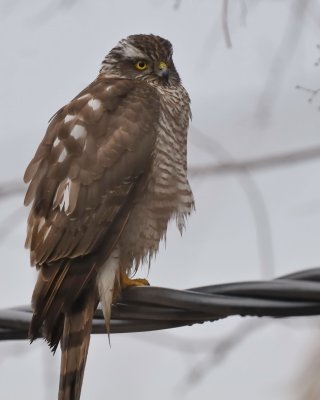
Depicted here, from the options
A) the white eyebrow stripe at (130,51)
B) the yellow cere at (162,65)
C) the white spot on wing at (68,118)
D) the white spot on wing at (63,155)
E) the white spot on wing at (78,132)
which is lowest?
the white spot on wing at (63,155)

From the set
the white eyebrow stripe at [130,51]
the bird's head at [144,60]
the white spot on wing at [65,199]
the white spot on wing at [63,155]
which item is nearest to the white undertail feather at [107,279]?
the white spot on wing at [65,199]

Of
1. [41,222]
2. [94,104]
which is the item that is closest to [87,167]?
[41,222]

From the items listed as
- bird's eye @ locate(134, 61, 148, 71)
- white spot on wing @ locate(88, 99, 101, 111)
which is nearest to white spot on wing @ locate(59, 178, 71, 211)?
white spot on wing @ locate(88, 99, 101, 111)

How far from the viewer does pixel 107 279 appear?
3.88 metres

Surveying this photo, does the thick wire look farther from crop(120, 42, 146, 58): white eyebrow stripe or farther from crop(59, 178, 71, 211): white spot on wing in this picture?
crop(120, 42, 146, 58): white eyebrow stripe

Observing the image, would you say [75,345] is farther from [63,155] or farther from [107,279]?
[63,155]

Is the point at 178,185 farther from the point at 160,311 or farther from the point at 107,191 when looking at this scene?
the point at 160,311

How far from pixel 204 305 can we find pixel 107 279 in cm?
114

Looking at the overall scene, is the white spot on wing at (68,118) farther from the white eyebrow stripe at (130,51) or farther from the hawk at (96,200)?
the white eyebrow stripe at (130,51)

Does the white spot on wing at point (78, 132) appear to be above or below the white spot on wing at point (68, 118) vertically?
below

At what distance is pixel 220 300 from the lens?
277 centimetres

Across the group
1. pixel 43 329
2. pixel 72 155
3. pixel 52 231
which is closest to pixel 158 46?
pixel 72 155

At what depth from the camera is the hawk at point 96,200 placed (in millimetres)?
3623

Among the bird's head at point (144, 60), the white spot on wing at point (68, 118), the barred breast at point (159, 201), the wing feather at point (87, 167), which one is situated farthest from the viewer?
the bird's head at point (144, 60)
